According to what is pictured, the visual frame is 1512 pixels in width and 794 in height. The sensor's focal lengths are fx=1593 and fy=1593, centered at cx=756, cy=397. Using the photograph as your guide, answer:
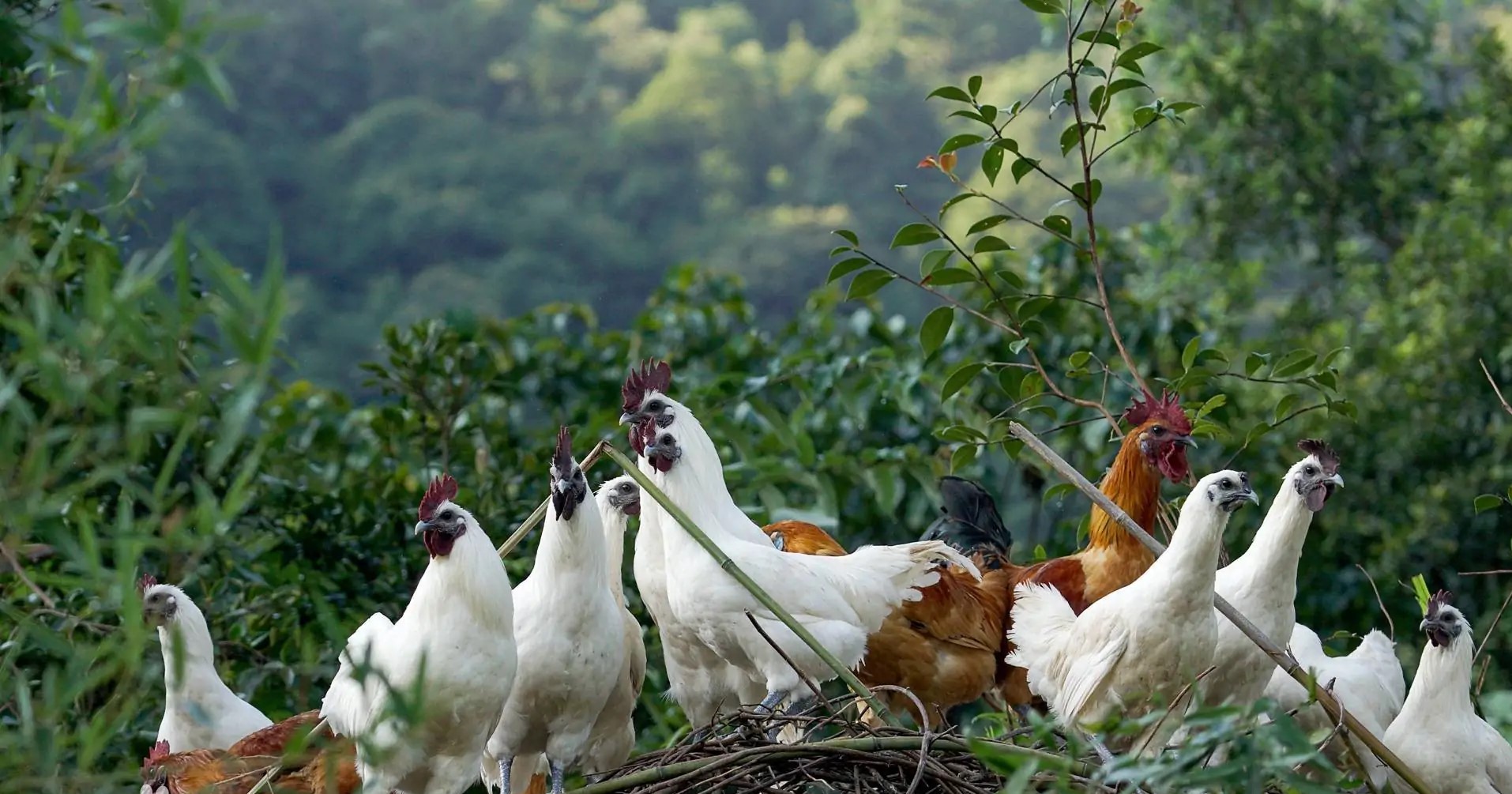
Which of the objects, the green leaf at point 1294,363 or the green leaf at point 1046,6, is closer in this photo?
the green leaf at point 1046,6

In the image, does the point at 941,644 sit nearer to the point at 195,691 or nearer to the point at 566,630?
the point at 566,630

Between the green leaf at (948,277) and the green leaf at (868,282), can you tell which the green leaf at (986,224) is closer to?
the green leaf at (948,277)

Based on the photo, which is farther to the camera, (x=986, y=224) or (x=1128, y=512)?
(x=1128, y=512)

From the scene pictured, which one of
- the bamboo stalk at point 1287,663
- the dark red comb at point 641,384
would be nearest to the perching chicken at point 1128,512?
the dark red comb at point 641,384

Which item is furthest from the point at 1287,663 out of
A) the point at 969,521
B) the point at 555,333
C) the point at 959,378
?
the point at 555,333

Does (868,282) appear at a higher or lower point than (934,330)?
higher

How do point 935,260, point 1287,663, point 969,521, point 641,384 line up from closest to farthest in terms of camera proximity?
point 1287,663, point 935,260, point 641,384, point 969,521

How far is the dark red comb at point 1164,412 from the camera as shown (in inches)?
165

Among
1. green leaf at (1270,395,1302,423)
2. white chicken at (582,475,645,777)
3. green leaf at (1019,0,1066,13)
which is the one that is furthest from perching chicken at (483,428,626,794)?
green leaf at (1270,395,1302,423)

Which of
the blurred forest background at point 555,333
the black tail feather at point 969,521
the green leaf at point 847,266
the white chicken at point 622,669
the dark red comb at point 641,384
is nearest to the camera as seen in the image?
the blurred forest background at point 555,333

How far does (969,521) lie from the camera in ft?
16.6

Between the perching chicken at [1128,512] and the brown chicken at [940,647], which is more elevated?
the perching chicken at [1128,512]

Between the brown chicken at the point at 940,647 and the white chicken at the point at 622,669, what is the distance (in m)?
0.43

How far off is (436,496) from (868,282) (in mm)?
1133
